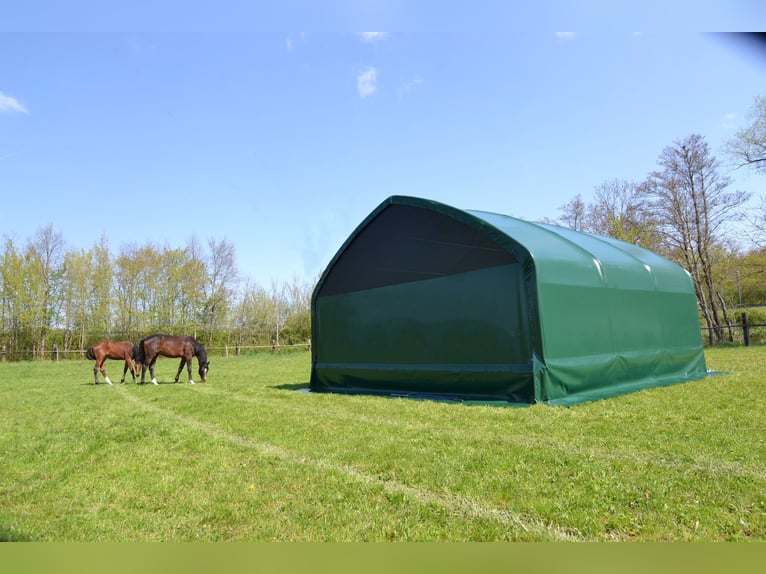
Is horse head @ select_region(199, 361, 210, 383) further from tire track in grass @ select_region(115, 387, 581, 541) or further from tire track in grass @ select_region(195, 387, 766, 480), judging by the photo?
tire track in grass @ select_region(195, 387, 766, 480)

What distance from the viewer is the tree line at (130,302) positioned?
97.8 ft

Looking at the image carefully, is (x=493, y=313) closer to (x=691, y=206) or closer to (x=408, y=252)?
(x=408, y=252)

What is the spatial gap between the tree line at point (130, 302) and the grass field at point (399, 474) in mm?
27191

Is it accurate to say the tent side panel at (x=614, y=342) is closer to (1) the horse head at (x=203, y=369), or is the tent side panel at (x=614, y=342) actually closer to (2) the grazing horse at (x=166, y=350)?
(2) the grazing horse at (x=166, y=350)

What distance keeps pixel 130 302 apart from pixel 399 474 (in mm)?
33005

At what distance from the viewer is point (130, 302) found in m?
32.2

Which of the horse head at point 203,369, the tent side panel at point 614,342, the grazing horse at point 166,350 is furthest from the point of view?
the horse head at point 203,369

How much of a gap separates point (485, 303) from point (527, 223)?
238 centimetres

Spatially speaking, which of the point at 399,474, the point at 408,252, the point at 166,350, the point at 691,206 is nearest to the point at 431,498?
the point at 399,474

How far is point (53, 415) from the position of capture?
25.2 ft

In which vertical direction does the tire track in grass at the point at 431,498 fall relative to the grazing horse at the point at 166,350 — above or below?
below

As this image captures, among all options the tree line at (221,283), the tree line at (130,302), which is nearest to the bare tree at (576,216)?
the tree line at (221,283)

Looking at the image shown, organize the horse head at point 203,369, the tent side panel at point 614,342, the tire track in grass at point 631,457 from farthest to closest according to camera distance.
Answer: the horse head at point 203,369 → the tent side panel at point 614,342 → the tire track in grass at point 631,457

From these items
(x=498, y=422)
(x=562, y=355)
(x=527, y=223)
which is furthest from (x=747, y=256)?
(x=498, y=422)
